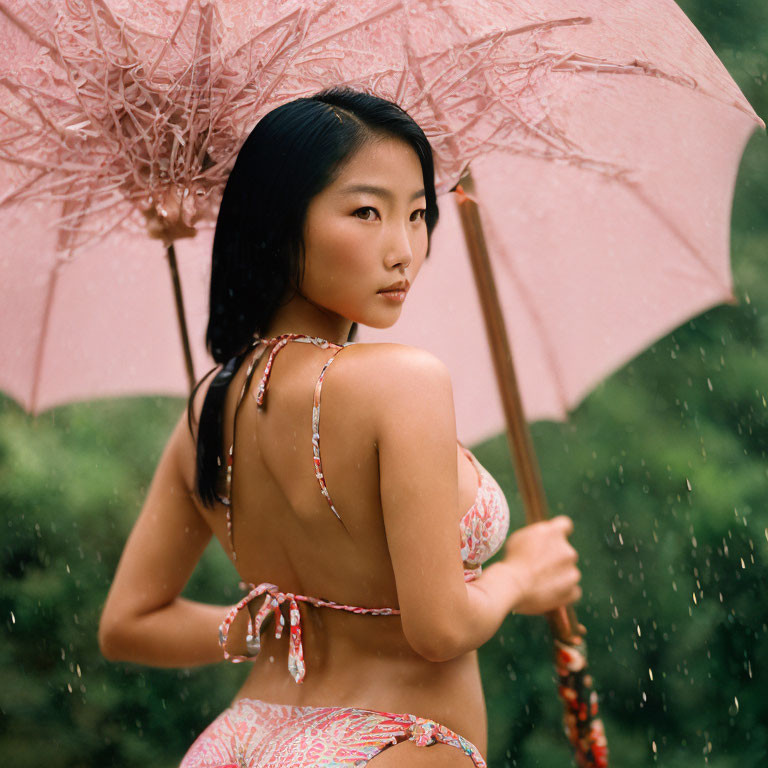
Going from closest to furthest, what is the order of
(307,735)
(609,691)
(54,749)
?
(307,735), (54,749), (609,691)

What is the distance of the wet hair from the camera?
4.71 ft

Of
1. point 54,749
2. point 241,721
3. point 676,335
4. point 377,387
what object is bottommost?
point 54,749

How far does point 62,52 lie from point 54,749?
2902mm

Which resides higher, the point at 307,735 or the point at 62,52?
the point at 62,52

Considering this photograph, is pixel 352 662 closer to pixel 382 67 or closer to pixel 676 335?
pixel 382 67

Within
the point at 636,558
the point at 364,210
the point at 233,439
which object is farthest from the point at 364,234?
the point at 636,558

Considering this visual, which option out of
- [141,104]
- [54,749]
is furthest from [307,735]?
[54,749]

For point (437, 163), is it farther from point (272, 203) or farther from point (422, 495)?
point (422, 495)

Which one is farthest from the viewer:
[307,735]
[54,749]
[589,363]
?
[54,749]

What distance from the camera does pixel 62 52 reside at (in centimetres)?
145

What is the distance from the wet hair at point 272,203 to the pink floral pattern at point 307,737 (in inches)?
13.0

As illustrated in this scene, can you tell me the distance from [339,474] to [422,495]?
0.12 m

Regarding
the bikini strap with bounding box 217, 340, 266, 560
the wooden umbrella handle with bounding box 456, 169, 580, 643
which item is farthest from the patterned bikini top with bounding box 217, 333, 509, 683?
the wooden umbrella handle with bounding box 456, 169, 580, 643

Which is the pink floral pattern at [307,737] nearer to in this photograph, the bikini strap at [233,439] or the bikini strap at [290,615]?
the bikini strap at [290,615]
